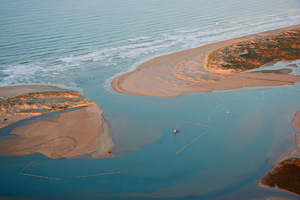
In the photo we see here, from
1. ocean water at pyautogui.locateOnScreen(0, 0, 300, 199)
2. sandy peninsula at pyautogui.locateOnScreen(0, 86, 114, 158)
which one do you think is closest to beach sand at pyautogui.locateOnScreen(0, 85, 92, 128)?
sandy peninsula at pyautogui.locateOnScreen(0, 86, 114, 158)

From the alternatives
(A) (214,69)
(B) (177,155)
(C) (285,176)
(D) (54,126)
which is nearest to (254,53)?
(A) (214,69)

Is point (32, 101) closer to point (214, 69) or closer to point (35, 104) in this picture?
point (35, 104)

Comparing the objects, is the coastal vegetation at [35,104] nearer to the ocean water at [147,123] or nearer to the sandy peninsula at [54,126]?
the sandy peninsula at [54,126]

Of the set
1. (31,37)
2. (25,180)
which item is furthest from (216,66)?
(31,37)

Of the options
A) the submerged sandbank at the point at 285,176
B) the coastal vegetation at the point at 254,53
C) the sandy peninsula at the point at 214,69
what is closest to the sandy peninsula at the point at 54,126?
the sandy peninsula at the point at 214,69

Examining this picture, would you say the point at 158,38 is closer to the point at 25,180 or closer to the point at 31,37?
the point at 31,37

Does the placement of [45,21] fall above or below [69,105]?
above
